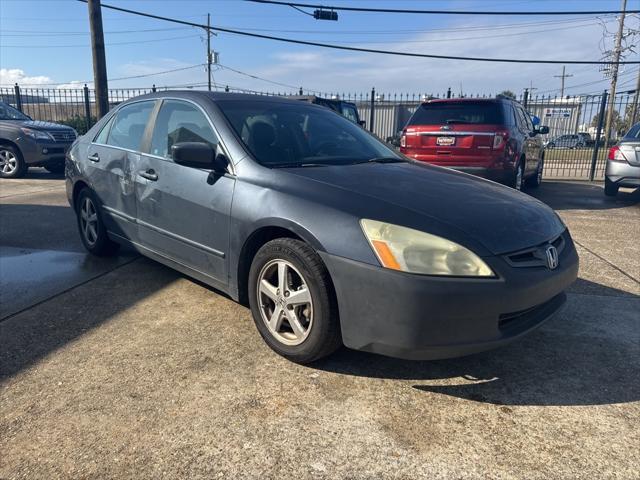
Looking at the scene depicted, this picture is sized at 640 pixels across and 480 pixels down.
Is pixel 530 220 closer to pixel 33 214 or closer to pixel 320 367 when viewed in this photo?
pixel 320 367

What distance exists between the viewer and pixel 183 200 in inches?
138

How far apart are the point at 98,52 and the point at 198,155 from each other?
1169 centimetres

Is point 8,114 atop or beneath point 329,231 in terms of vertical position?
atop

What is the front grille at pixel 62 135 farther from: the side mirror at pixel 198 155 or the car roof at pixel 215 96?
the side mirror at pixel 198 155

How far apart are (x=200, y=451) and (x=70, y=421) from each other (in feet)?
2.28

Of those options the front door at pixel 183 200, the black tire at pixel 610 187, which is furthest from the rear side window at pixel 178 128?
the black tire at pixel 610 187

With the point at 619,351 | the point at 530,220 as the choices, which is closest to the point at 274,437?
the point at 530,220

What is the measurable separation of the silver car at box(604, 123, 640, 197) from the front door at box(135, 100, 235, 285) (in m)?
8.09

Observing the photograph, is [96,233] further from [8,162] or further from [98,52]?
[98,52]

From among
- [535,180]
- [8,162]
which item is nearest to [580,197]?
[535,180]

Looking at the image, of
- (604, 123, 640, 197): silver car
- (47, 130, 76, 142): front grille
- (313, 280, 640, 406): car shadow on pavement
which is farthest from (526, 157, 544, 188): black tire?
(47, 130, 76, 142): front grille

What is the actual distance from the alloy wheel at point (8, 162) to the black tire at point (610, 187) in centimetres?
1218

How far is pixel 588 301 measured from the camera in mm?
3943

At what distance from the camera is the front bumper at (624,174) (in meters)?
8.67
